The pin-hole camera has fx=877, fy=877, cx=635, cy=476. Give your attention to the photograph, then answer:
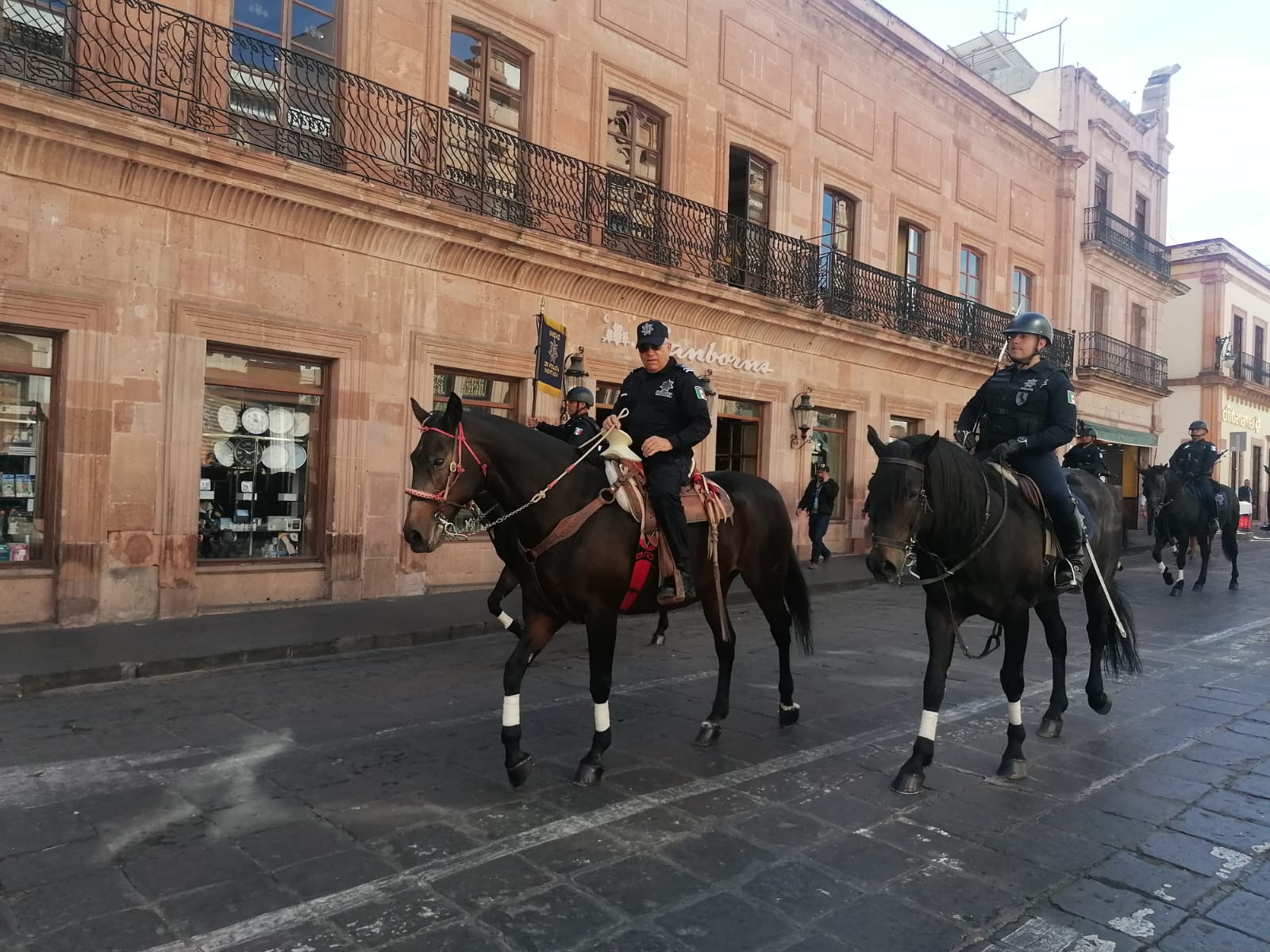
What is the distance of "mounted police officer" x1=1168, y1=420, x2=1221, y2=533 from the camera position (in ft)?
46.9

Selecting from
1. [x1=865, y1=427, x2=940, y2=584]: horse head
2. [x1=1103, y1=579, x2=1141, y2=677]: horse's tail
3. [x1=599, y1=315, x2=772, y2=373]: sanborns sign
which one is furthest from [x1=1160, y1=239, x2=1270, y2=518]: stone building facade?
[x1=865, y1=427, x2=940, y2=584]: horse head

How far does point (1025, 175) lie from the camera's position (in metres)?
25.5

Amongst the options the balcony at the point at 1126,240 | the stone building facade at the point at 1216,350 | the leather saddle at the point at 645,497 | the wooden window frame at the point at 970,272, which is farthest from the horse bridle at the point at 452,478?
Answer: the stone building facade at the point at 1216,350

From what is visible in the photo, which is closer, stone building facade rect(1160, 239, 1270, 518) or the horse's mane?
the horse's mane

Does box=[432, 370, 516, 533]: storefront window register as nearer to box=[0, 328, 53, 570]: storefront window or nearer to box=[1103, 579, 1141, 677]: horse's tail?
box=[0, 328, 53, 570]: storefront window

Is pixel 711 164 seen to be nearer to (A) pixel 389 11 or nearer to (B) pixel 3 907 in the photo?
(A) pixel 389 11

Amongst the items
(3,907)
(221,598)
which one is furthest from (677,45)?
(3,907)

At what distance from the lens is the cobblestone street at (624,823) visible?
3.17 meters

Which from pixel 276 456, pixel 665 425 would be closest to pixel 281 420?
pixel 276 456

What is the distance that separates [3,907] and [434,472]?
2.41 meters

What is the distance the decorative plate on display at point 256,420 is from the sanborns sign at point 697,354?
546cm

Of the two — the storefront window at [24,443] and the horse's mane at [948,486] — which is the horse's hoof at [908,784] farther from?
the storefront window at [24,443]

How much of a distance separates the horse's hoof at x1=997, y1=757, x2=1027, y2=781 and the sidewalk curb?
598 centimetres

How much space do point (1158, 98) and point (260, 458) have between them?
3658 cm
